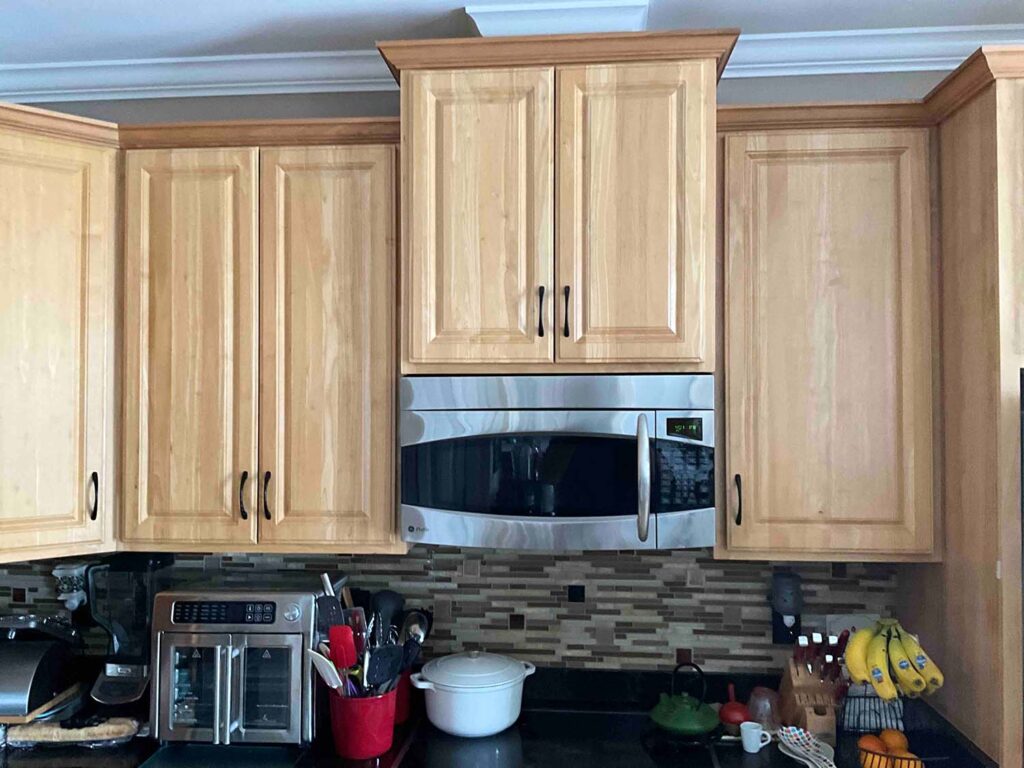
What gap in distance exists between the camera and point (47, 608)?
2336 mm

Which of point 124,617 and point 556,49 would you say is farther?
point 124,617

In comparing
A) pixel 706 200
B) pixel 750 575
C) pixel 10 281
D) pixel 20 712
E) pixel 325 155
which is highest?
pixel 325 155

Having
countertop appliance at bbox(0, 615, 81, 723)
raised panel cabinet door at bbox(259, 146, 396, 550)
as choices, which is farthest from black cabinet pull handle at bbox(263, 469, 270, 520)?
countertop appliance at bbox(0, 615, 81, 723)

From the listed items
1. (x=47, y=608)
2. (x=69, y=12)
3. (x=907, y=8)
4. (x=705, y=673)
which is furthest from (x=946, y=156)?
(x=47, y=608)

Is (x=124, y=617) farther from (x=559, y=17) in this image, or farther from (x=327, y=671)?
(x=559, y=17)

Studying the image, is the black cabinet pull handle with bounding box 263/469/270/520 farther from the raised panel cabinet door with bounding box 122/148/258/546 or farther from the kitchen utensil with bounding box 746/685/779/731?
the kitchen utensil with bounding box 746/685/779/731

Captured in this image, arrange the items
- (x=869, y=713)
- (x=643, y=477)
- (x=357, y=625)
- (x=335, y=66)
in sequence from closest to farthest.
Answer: (x=643, y=477) → (x=869, y=713) → (x=357, y=625) → (x=335, y=66)

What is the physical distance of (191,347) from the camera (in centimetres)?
196

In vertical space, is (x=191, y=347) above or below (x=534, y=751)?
above

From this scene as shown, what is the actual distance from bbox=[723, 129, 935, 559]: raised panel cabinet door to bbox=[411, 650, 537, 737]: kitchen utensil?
0.62 metres

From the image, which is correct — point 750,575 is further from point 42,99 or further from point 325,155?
point 42,99

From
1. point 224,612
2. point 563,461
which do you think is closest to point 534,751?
point 563,461

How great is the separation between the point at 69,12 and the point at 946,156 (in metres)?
2.07

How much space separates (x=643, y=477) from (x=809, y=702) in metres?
0.68
